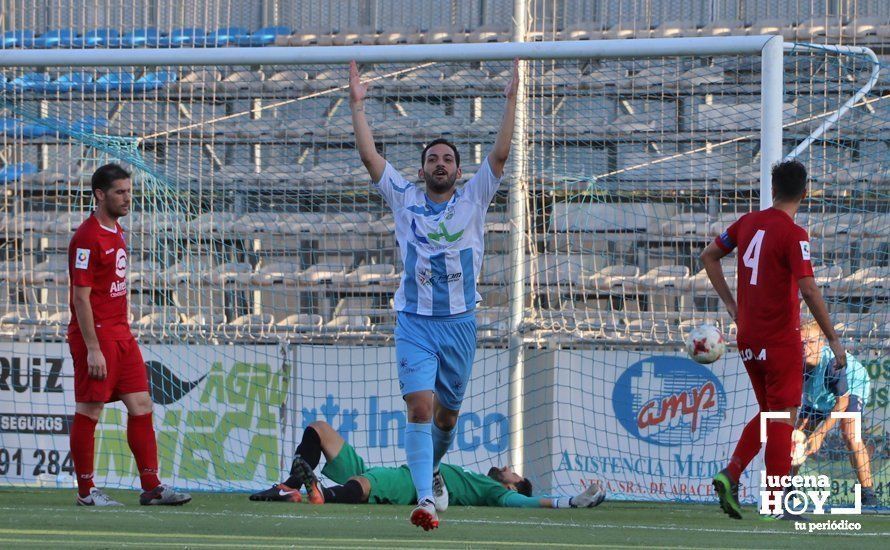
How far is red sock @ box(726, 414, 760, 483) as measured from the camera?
559 cm

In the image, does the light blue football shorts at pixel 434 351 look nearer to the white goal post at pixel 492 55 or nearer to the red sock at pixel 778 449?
the red sock at pixel 778 449

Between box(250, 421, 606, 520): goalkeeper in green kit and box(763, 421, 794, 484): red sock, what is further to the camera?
box(250, 421, 606, 520): goalkeeper in green kit

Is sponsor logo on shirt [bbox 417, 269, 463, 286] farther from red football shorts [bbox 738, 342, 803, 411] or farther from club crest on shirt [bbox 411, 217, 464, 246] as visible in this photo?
red football shorts [bbox 738, 342, 803, 411]

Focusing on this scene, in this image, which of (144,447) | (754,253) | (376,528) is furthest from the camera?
(144,447)

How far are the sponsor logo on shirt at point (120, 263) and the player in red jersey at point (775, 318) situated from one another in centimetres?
320

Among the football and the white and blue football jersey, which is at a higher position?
the white and blue football jersey

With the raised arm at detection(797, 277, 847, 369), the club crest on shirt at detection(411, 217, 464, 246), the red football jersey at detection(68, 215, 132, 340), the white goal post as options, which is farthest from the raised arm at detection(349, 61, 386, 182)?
the white goal post

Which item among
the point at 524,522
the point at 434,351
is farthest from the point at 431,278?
the point at 524,522

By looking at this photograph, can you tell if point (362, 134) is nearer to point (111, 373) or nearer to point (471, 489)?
point (111, 373)

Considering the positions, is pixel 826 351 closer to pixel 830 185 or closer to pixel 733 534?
pixel 830 185

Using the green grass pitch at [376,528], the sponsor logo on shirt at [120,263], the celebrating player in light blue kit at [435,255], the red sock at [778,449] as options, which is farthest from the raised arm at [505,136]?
the sponsor logo on shirt at [120,263]

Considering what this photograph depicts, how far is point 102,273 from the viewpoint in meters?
6.39

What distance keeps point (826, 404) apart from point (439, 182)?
3.54 meters

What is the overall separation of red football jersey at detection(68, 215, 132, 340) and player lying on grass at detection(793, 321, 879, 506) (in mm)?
4153
